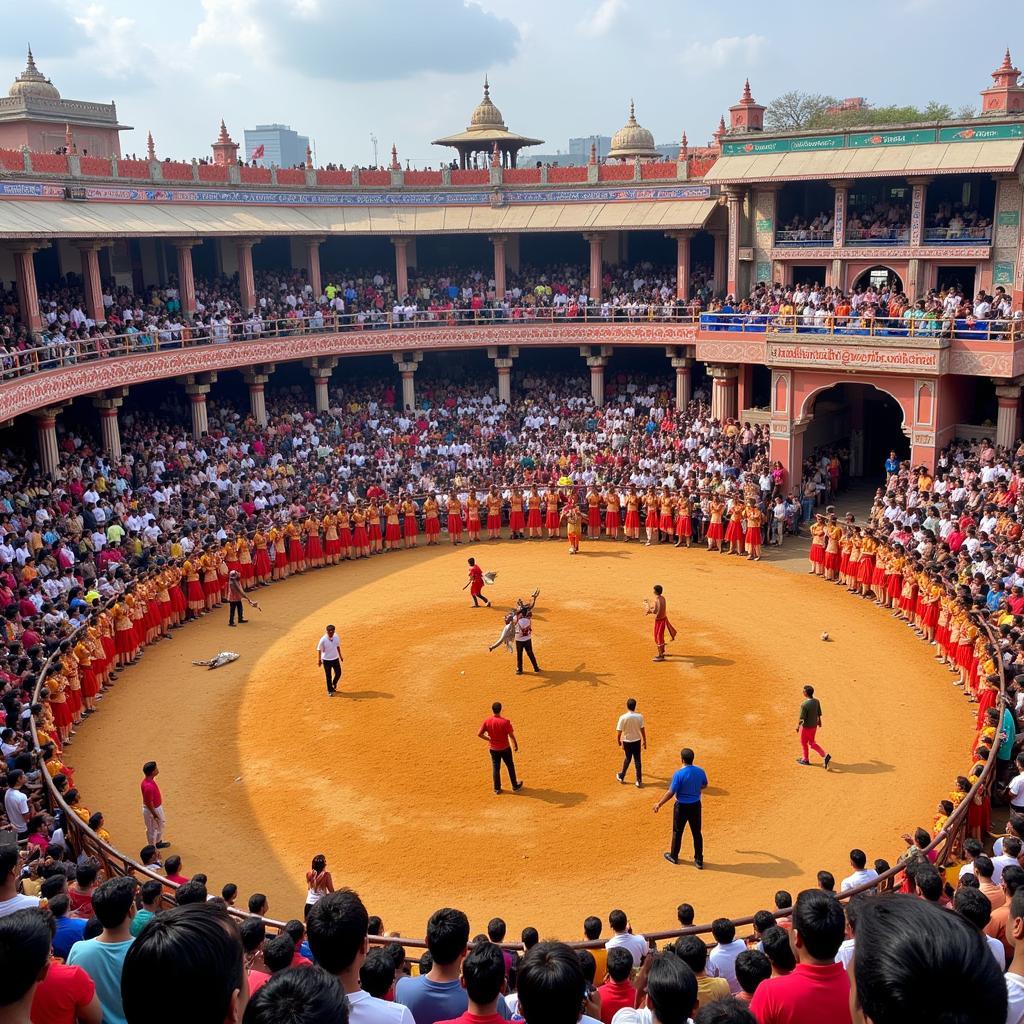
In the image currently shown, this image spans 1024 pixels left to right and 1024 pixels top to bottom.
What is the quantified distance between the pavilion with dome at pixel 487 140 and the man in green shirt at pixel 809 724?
1331 inches

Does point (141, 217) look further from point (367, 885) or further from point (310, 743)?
point (367, 885)

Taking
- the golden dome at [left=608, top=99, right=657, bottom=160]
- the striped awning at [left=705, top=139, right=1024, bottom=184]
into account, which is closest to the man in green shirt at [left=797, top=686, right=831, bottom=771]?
the striped awning at [left=705, top=139, right=1024, bottom=184]

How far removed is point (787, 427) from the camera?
31.0 metres

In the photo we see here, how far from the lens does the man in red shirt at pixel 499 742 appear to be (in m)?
15.1

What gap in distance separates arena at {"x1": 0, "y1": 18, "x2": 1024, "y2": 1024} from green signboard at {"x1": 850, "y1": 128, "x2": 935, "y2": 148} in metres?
0.13

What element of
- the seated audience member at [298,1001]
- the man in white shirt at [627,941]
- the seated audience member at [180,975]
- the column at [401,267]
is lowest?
the man in white shirt at [627,941]

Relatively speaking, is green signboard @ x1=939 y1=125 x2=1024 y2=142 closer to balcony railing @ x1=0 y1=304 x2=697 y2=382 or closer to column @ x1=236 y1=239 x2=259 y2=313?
balcony railing @ x1=0 y1=304 x2=697 y2=382

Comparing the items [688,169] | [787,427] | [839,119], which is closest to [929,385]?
[787,427]

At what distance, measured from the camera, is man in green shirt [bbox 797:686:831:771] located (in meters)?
15.8

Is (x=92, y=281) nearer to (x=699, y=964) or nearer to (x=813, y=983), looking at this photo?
(x=699, y=964)

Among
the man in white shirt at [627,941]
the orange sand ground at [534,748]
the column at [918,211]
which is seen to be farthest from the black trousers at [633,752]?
the column at [918,211]

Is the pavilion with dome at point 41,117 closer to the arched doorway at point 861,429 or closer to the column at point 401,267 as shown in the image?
the column at point 401,267

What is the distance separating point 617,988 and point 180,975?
5470 millimetres

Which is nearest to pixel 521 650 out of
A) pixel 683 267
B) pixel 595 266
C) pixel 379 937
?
pixel 379 937
